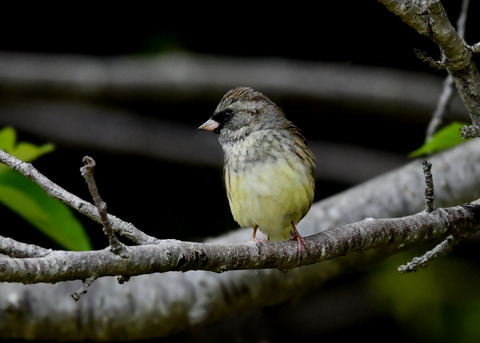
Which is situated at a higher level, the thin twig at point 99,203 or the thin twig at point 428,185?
the thin twig at point 428,185

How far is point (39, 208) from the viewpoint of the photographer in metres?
2.46

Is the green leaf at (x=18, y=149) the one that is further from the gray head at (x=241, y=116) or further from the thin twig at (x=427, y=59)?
the thin twig at (x=427, y=59)

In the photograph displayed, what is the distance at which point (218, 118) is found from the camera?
2.91m

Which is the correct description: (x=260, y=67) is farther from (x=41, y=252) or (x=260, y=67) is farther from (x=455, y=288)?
(x=41, y=252)

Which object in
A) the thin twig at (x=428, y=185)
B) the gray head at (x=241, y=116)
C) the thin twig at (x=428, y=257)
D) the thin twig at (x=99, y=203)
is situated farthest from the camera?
the gray head at (x=241, y=116)

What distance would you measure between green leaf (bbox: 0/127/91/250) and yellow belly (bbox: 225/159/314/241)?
53 cm

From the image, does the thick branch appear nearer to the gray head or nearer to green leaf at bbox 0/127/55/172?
green leaf at bbox 0/127/55/172

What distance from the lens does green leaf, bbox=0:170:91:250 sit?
240 centimetres

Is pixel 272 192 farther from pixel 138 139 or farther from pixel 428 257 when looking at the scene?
pixel 138 139

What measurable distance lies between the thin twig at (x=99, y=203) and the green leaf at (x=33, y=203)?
30.7 inches

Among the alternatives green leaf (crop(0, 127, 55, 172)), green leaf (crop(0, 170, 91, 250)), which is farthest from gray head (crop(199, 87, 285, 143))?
green leaf (crop(0, 127, 55, 172))

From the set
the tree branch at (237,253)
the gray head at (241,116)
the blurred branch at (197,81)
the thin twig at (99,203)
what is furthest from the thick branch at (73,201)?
the blurred branch at (197,81)

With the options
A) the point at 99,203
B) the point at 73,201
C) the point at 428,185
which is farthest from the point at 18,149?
the point at 428,185

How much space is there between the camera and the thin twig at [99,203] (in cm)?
142
